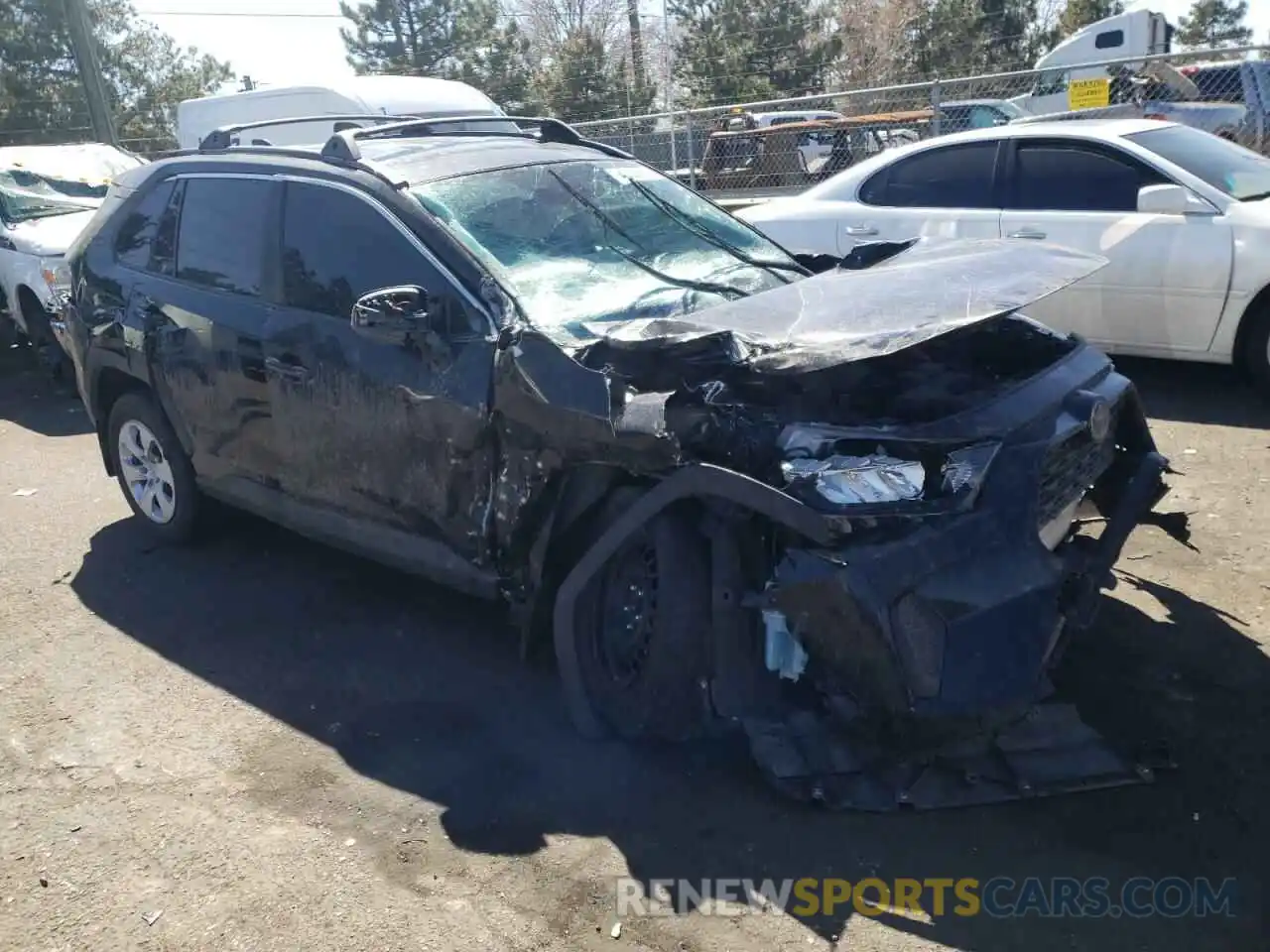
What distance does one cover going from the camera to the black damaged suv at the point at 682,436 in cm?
299

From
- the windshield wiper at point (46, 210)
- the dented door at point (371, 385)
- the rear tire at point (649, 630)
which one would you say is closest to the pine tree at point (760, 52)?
the windshield wiper at point (46, 210)

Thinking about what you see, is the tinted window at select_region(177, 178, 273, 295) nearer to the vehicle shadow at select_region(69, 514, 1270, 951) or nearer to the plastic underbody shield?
the vehicle shadow at select_region(69, 514, 1270, 951)

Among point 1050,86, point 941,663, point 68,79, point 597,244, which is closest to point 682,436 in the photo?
point 941,663

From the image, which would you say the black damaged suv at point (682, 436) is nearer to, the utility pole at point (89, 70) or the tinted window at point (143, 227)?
the tinted window at point (143, 227)

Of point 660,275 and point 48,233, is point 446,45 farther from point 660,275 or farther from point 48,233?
point 660,275

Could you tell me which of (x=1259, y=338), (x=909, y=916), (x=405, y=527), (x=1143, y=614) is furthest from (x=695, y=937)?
(x=1259, y=338)

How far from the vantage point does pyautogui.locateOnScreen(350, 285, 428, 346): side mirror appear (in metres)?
3.72

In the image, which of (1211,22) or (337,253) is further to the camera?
(1211,22)

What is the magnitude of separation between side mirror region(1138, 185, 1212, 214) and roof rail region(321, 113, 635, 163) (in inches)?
127

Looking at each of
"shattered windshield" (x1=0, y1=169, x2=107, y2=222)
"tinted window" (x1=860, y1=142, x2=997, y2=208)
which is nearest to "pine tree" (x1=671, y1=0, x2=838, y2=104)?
"shattered windshield" (x1=0, y1=169, x2=107, y2=222)

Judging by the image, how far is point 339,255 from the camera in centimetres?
430

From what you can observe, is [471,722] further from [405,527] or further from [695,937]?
[695,937]

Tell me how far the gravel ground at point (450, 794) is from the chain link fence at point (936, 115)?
7.41 metres

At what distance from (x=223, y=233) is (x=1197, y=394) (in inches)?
225
